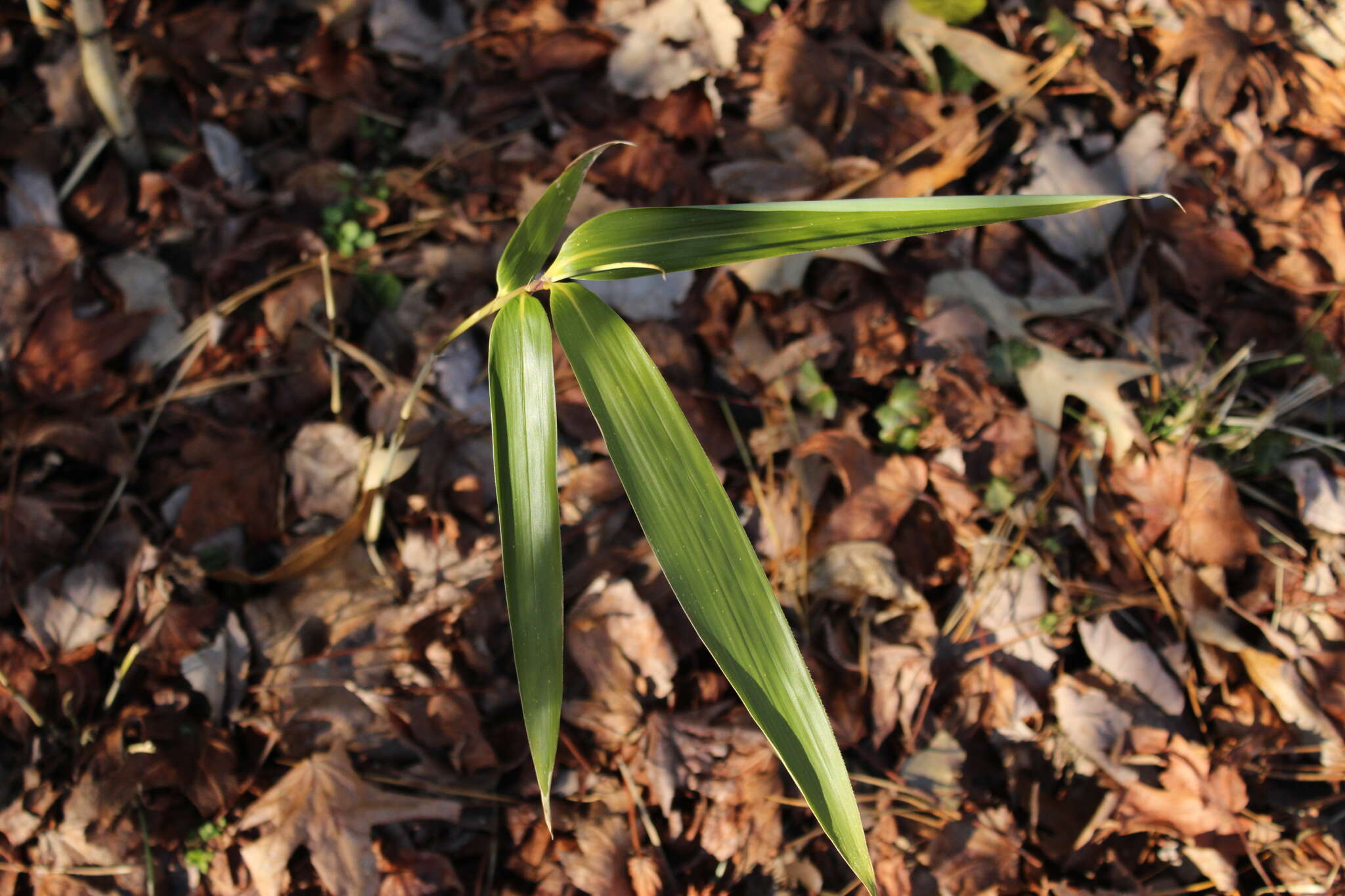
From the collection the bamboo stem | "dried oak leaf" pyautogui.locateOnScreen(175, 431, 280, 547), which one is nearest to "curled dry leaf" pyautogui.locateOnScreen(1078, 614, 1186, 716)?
"dried oak leaf" pyautogui.locateOnScreen(175, 431, 280, 547)

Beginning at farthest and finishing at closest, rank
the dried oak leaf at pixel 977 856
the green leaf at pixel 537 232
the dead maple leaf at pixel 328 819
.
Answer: the dried oak leaf at pixel 977 856 < the dead maple leaf at pixel 328 819 < the green leaf at pixel 537 232

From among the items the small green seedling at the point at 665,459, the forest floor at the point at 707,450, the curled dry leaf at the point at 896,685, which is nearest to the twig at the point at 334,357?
the forest floor at the point at 707,450

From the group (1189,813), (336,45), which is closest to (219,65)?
(336,45)

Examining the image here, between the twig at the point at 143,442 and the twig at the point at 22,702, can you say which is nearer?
the twig at the point at 22,702

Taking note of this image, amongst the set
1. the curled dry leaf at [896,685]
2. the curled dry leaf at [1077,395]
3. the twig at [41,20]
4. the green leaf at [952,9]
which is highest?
the green leaf at [952,9]

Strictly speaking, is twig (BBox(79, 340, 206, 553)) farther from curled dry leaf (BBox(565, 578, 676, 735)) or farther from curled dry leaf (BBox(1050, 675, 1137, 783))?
curled dry leaf (BBox(1050, 675, 1137, 783))

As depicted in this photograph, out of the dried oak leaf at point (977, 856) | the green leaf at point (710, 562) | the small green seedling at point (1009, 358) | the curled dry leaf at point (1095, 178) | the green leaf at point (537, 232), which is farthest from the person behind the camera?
the curled dry leaf at point (1095, 178)

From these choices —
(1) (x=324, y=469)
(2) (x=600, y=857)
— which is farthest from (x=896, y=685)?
(1) (x=324, y=469)

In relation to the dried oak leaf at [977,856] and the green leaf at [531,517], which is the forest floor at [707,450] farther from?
the green leaf at [531,517]

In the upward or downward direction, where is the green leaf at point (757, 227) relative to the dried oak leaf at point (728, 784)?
upward
